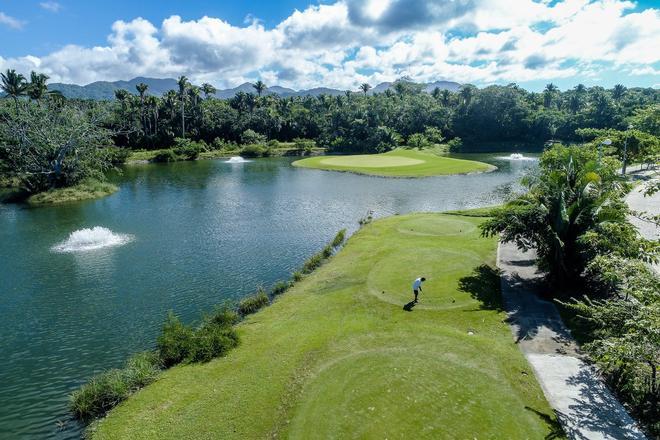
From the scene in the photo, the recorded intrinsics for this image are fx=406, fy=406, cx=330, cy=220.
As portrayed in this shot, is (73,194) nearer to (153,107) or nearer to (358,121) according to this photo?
(153,107)

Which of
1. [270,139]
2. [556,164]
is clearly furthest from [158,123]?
[556,164]

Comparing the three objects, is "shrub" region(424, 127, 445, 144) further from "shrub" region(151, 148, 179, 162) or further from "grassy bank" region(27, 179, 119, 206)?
"grassy bank" region(27, 179, 119, 206)

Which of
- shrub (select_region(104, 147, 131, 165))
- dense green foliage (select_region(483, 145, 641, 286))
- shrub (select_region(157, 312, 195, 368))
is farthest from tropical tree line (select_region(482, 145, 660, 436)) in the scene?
shrub (select_region(104, 147, 131, 165))

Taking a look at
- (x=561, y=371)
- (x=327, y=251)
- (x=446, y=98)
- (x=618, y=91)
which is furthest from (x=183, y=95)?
(x=618, y=91)

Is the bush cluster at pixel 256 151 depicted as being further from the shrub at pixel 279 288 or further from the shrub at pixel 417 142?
the shrub at pixel 279 288

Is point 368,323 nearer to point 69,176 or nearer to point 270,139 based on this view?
point 69,176
